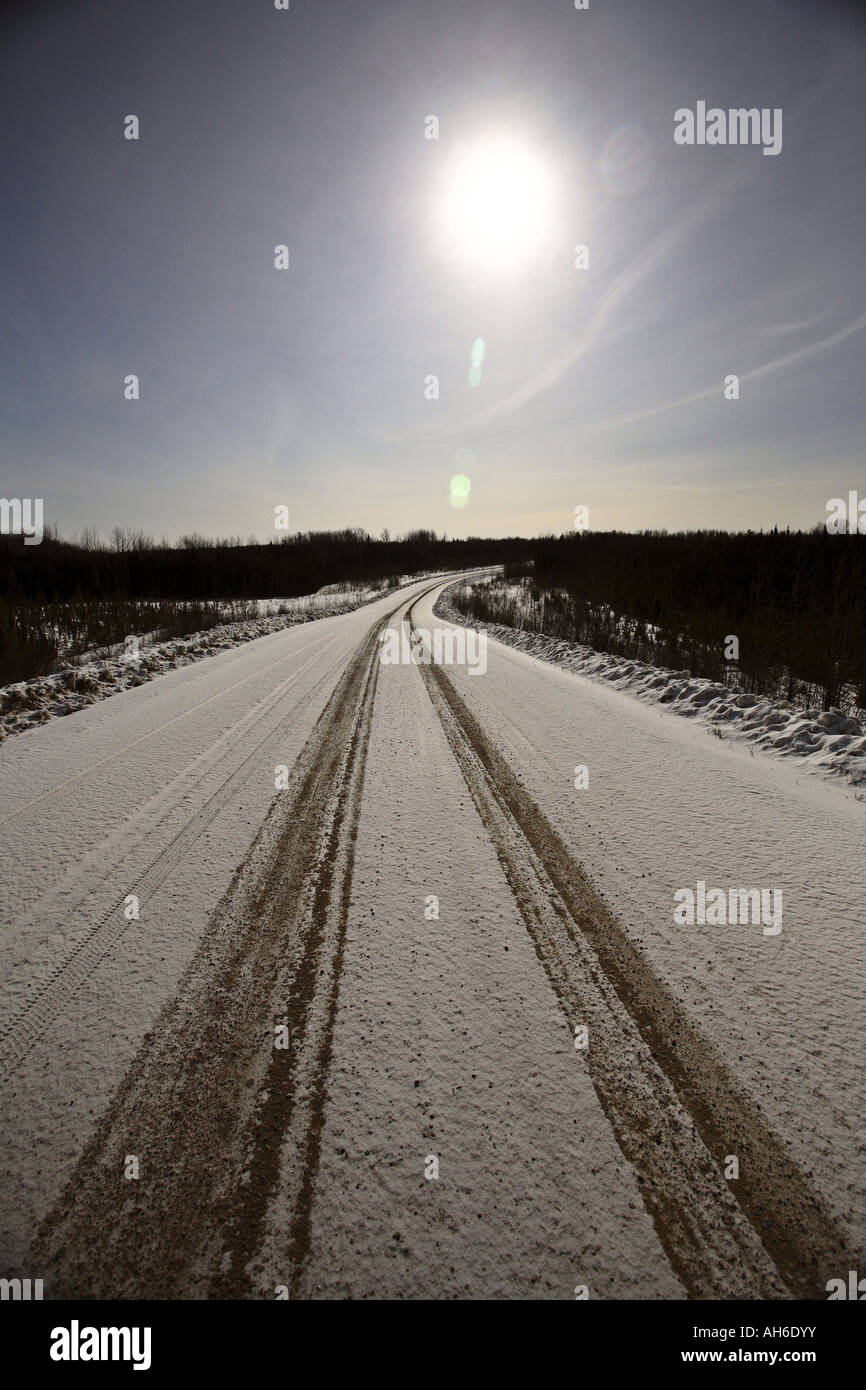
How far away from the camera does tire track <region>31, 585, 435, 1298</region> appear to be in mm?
1332

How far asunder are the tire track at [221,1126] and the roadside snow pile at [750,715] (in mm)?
4508

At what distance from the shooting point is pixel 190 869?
3.01m

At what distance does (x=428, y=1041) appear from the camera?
76.4 inches

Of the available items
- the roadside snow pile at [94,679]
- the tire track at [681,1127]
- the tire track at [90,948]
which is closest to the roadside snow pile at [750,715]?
the tire track at [681,1127]

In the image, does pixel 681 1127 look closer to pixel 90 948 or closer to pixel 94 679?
pixel 90 948

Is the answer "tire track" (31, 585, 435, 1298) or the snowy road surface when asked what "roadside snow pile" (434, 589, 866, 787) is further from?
"tire track" (31, 585, 435, 1298)

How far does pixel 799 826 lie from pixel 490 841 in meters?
2.11

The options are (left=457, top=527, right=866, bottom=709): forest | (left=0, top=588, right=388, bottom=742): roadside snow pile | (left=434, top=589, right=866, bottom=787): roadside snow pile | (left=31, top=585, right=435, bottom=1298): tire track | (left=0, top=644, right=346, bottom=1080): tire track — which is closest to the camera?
(left=31, top=585, right=435, bottom=1298): tire track

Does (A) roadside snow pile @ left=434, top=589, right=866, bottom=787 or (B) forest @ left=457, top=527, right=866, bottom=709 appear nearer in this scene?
(A) roadside snow pile @ left=434, top=589, right=866, bottom=787

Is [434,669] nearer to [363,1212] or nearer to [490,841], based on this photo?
[490,841]

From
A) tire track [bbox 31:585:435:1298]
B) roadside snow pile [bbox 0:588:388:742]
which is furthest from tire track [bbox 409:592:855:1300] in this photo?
roadside snow pile [bbox 0:588:388:742]

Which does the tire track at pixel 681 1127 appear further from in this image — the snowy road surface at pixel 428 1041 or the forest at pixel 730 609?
the forest at pixel 730 609

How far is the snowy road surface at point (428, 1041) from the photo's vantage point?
1.37 m

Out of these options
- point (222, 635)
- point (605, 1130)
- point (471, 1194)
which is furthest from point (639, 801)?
point (222, 635)
